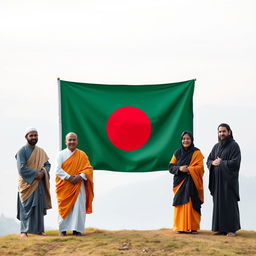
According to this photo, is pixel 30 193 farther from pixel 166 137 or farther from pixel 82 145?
pixel 166 137

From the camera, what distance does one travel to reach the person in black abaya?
13.2 metres

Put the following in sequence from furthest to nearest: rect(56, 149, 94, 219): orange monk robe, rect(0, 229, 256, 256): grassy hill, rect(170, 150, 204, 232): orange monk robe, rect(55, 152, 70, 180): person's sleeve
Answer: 1. rect(170, 150, 204, 232): orange monk robe
2. rect(56, 149, 94, 219): orange monk robe
3. rect(55, 152, 70, 180): person's sleeve
4. rect(0, 229, 256, 256): grassy hill

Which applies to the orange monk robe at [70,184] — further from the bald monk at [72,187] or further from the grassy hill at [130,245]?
the grassy hill at [130,245]

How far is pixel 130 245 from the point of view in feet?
39.5

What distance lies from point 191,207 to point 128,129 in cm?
259

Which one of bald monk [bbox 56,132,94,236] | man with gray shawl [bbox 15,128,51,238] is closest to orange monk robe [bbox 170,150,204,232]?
bald monk [bbox 56,132,94,236]

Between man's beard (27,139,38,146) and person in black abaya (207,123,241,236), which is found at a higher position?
man's beard (27,139,38,146)

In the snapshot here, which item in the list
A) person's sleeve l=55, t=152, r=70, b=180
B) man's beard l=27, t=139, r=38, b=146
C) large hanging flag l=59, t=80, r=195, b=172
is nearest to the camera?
person's sleeve l=55, t=152, r=70, b=180

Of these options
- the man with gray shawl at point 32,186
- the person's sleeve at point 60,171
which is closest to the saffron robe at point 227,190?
the person's sleeve at point 60,171

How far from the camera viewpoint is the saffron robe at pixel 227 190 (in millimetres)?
13250

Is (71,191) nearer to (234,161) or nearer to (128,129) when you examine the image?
(128,129)

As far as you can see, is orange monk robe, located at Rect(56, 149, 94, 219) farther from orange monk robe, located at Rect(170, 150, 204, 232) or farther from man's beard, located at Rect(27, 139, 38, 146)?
orange monk robe, located at Rect(170, 150, 204, 232)

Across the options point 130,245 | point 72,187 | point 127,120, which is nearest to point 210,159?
point 127,120

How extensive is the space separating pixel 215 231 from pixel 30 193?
4.11 m
